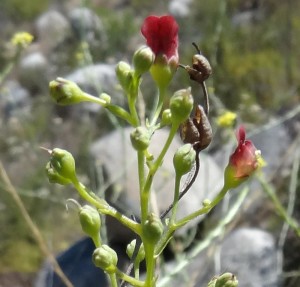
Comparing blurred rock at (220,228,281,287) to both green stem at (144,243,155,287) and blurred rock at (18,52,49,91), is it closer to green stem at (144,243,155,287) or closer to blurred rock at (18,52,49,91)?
green stem at (144,243,155,287)

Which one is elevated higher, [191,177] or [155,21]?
[155,21]

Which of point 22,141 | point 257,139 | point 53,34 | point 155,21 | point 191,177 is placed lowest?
point 191,177

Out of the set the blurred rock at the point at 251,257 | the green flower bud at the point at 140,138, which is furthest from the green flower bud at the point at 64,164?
the blurred rock at the point at 251,257

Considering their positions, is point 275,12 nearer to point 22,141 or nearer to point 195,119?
point 22,141

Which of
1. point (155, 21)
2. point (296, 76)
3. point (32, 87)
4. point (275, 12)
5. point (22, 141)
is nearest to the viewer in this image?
point (155, 21)

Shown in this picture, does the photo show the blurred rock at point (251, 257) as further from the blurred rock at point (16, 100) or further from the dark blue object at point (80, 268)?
the blurred rock at point (16, 100)

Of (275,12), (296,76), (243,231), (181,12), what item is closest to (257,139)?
(243,231)

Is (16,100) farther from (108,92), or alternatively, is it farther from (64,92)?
(64,92)

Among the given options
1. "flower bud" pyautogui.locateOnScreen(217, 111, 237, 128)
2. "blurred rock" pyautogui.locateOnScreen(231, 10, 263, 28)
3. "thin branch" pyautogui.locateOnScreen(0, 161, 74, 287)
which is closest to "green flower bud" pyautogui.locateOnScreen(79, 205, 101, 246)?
"thin branch" pyautogui.locateOnScreen(0, 161, 74, 287)
